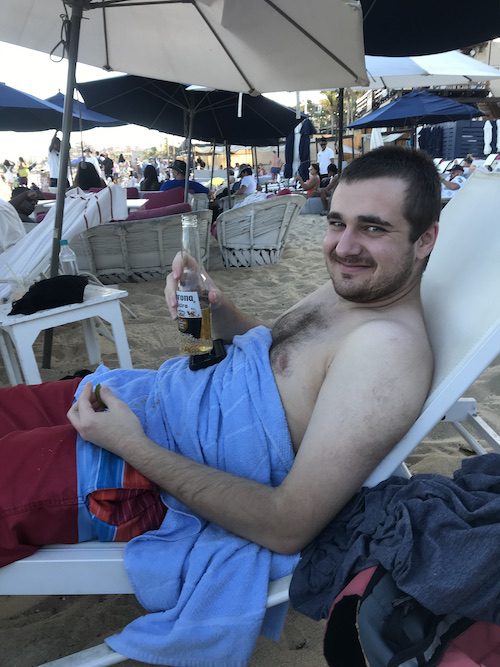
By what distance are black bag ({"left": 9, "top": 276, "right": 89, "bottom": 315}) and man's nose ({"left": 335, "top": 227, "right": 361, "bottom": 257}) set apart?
1.80m

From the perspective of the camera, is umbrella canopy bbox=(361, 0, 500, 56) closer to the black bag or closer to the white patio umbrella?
the white patio umbrella

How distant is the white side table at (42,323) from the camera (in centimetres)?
256

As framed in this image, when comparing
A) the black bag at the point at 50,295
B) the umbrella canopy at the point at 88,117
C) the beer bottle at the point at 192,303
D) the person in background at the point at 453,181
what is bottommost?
the black bag at the point at 50,295

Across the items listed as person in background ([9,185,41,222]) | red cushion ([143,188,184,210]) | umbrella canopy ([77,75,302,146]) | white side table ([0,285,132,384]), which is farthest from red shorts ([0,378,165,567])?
umbrella canopy ([77,75,302,146])

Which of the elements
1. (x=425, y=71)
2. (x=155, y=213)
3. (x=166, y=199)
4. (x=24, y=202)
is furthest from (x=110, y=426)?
(x=425, y=71)

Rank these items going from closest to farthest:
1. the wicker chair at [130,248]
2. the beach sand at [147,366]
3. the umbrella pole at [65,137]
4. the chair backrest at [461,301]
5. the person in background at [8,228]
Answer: the chair backrest at [461,301] → the beach sand at [147,366] → the umbrella pole at [65,137] → the person in background at [8,228] → the wicker chair at [130,248]

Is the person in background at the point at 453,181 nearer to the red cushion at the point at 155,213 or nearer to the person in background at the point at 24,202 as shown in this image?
the red cushion at the point at 155,213

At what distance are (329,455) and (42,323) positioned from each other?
6.58 feet

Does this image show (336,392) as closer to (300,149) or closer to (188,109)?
(188,109)

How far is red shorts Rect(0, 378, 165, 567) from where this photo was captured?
1177 mm

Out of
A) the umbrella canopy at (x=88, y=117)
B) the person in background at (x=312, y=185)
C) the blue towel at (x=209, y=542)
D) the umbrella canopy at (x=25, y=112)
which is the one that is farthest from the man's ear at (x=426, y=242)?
the person in background at (x=312, y=185)

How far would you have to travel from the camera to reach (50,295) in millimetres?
2658

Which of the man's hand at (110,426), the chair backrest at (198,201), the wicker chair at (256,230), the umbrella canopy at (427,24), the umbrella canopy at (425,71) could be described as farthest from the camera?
the chair backrest at (198,201)

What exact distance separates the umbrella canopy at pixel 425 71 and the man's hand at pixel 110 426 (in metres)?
6.53
